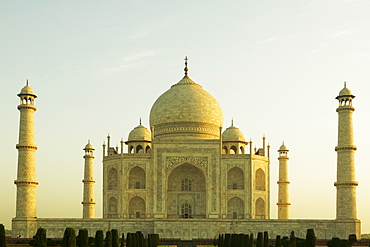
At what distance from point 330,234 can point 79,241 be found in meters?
15.2

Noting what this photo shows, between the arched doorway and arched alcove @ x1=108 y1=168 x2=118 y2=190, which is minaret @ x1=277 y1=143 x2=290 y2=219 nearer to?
the arched doorway

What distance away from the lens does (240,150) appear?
38719 mm

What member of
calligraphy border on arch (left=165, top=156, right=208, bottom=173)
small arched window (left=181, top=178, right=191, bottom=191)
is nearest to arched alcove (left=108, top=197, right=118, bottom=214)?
calligraphy border on arch (left=165, top=156, right=208, bottom=173)

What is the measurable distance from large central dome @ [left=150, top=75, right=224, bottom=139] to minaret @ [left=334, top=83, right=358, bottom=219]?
9.02 metres

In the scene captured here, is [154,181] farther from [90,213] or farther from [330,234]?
[330,234]

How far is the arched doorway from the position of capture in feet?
121

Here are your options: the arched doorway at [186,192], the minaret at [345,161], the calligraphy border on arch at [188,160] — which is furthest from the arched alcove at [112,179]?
the minaret at [345,161]

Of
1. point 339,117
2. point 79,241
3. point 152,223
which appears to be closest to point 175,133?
point 152,223

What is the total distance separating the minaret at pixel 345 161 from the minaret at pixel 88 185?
16.6 meters

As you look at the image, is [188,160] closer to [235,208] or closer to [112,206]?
[235,208]

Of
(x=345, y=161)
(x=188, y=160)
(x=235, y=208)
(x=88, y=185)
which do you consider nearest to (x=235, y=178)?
(x=235, y=208)

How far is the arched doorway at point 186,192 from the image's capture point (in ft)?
121

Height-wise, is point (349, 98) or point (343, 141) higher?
point (349, 98)

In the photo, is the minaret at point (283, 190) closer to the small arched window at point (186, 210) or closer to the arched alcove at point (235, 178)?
the arched alcove at point (235, 178)
